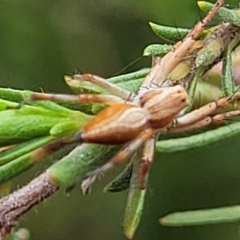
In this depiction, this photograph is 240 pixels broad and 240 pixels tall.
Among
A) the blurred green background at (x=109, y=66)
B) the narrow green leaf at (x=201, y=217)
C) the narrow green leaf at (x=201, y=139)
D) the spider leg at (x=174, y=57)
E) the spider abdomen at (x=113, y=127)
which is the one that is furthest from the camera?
the blurred green background at (x=109, y=66)

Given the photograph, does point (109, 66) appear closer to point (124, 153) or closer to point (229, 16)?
point (229, 16)

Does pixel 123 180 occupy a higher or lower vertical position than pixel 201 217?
higher

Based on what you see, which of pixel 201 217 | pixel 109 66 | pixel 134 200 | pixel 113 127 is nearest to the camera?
pixel 113 127

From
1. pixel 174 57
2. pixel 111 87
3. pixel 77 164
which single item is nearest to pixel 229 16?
pixel 174 57

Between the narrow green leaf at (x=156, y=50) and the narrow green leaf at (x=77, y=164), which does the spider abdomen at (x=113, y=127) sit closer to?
the narrow green leaf at (x=77, y=164)

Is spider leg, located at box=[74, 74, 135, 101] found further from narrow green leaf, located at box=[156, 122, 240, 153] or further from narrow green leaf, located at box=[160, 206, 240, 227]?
narrow green leaf, located at box=[160, 206, 240, 227]

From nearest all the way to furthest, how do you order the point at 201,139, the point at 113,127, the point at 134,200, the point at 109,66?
the point at 113,127
the point at 134,200
the point at 201,139
the point at 109,66

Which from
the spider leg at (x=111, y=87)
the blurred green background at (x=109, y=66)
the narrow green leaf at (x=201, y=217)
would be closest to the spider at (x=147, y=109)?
the spider leg at (x=111, y=87)

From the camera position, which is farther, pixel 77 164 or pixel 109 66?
pixel 109 66

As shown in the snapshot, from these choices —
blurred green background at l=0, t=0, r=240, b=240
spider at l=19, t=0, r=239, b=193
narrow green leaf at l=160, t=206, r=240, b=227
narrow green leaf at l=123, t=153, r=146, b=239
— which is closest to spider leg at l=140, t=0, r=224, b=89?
spider at l=19, t=0, r=239, b=193

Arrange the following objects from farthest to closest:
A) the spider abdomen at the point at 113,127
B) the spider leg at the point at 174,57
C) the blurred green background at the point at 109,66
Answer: the blurred green background at the point at 109,66
the spider leg at the point at 174,57
the spider abdomen at the point at 113,127
